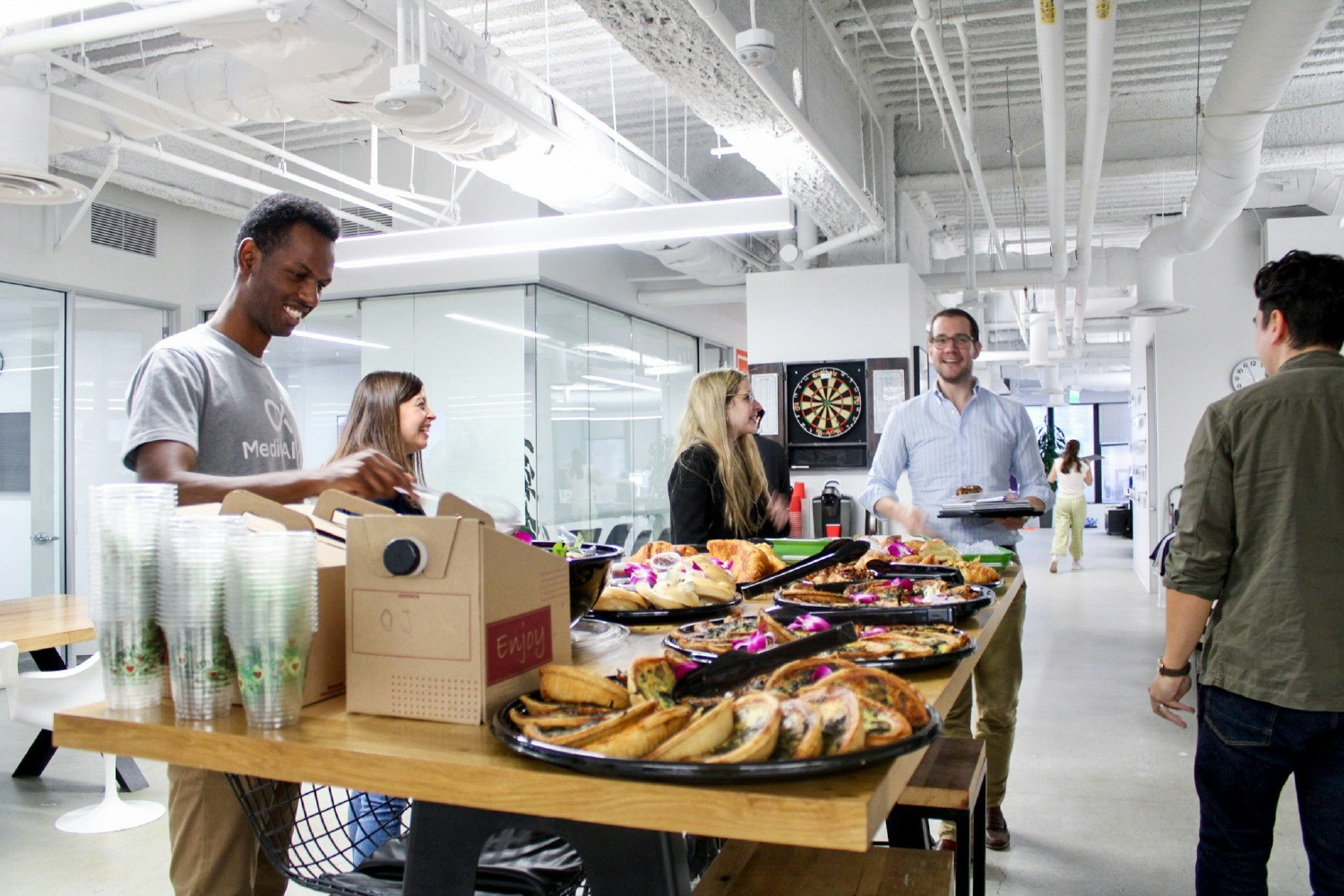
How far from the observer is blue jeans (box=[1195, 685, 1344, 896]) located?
191 centimetres

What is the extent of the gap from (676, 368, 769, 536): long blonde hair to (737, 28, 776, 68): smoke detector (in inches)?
Result: 43.1

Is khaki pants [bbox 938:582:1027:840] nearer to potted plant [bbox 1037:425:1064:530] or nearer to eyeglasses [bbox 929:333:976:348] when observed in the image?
eyeglasses [bbox 929:333:976:348]

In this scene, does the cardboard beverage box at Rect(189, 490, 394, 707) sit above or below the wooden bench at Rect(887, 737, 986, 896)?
above

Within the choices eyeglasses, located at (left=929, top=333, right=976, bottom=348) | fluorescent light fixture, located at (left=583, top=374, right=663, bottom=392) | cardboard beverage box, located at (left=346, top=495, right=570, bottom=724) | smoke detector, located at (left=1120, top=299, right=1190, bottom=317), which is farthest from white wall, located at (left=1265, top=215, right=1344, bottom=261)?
cardboard beverage box, located at (left=346, top=495, right=570, bottom=724)

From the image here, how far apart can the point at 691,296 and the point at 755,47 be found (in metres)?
5.52

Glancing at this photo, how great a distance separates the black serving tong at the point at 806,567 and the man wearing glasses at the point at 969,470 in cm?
89

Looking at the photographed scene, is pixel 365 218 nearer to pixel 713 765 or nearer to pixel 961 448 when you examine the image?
pixel 961 448

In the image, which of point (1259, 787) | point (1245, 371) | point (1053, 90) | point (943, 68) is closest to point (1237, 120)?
point (1053, 90)

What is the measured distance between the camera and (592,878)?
109 cm

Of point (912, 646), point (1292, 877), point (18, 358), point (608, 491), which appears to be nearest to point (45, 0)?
point (912, 646)

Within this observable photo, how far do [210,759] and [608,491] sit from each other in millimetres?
7313

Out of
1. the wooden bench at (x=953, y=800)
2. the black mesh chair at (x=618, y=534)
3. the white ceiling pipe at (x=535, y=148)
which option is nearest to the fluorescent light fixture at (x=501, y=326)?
the white ceiling pipe at (x=535, y=148)

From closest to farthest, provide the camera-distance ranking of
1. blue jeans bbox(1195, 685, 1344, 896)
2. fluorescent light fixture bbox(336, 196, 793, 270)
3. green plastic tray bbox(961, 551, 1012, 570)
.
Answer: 1. blue jeans bbox(1195, 685, 1344, 896)
2. green plastic tray bbox(961, 551, 1012, 570)
3. fluorescent light fixture bbox(336, 196, 793, 270)

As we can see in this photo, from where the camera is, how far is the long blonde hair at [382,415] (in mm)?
3133
